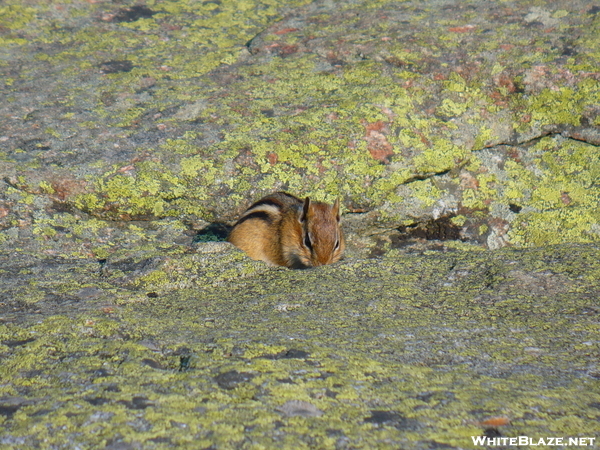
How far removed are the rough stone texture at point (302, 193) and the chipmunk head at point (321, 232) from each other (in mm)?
128

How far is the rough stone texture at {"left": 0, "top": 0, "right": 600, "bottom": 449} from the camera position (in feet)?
6.98

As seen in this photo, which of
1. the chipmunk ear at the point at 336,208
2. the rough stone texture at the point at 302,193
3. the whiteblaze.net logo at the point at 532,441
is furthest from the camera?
the chipmunk ear at the point at 336,208

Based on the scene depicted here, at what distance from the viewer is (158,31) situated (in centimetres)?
612

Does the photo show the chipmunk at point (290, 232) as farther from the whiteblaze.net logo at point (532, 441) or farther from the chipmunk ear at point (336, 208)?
the whiteblaze.net logo at point (532, 441)

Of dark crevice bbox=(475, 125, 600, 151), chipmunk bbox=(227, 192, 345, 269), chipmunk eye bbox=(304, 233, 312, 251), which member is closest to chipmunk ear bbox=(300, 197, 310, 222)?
chipmunk bbox=(227, 192, 345, 269)

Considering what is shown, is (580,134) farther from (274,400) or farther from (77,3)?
(77,3)

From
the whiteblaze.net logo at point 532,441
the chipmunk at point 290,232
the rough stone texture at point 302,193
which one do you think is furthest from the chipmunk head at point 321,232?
the whiteblaze.net logo at point 532,441

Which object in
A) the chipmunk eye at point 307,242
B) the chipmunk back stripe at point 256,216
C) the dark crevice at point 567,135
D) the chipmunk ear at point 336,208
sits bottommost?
the chipmunk eye at point 307,242

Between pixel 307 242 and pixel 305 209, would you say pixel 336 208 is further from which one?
pixel 307 242

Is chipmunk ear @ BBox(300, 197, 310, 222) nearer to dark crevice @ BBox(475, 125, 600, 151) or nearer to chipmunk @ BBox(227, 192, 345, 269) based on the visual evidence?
chipmunk @ BBox(227, 192, 345, 269)

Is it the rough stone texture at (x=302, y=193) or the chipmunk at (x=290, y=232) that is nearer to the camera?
the rough stone texture at (x=302, y=193)

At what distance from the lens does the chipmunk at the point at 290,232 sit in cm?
448

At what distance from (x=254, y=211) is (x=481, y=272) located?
1.67m

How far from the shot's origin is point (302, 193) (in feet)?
15.5
